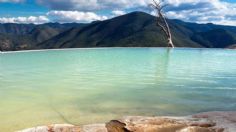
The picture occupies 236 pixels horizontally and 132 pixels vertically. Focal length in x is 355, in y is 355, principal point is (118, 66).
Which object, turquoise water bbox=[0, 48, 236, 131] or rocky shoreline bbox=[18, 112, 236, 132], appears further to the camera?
turquoise water bbox=[0, 48, 236, 131]

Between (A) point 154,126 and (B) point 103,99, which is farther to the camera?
(B) point 103,99

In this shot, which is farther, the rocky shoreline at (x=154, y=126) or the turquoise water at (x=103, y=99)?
the turquoise water at (x=103, y=99)

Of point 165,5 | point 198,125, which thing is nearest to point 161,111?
point 198,125

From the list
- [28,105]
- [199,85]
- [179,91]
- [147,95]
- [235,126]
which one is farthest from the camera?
[199,85]

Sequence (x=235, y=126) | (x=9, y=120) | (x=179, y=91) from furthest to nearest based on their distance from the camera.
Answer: (x=179, y=91), (x=9, y=120), (x=235, y=126)

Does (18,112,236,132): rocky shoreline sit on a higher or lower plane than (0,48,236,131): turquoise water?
lower

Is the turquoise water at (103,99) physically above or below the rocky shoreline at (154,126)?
above

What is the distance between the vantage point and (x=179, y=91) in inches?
476

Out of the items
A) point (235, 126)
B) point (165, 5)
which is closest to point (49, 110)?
point (235, 126)

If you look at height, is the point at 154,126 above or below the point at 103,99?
below

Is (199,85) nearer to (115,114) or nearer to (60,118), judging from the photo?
(115,114)

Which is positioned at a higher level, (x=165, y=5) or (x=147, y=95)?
(x=165, y=5)

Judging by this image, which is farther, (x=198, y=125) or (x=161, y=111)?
(x=161, y=111)

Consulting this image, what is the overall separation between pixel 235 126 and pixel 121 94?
18.9 feet
